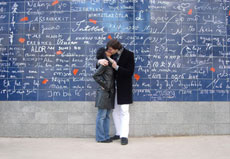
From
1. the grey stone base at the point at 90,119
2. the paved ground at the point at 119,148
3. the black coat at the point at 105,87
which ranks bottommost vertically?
the paved ground at the point at 119,148

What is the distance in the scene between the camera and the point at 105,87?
503cm

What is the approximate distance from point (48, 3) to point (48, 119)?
108 inches

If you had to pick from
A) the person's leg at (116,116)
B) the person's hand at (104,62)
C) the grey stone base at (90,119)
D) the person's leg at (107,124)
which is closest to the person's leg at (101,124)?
the person's leg at (107,124)

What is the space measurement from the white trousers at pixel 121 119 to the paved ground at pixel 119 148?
0.27m

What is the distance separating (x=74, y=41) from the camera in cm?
595

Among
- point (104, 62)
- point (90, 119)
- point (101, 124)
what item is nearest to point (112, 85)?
point (104, 62)

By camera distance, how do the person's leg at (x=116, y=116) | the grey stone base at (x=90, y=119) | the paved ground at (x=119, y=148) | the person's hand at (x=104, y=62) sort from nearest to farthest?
the paved ground at (x=119, y=148)
the person's hand at (x=104, y=62)
the person's leg at (x=116, y=116)
the grey stone base at (x=90, y=119)

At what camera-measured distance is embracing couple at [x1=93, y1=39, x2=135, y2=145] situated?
5051 mm

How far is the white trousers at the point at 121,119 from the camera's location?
16.7 ft

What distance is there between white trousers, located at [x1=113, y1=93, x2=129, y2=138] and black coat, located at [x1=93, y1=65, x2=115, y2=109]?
27cm

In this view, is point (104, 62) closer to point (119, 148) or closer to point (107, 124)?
point (107, 124)

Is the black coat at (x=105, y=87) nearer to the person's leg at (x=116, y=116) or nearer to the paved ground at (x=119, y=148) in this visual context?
the person's leg at (x=116, y=116)

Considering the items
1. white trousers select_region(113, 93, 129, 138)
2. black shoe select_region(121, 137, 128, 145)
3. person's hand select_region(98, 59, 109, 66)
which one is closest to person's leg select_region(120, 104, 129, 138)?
white trousers select_region(113, 93, 129, 138)

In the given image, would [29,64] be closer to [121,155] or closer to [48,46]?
[48,46]
